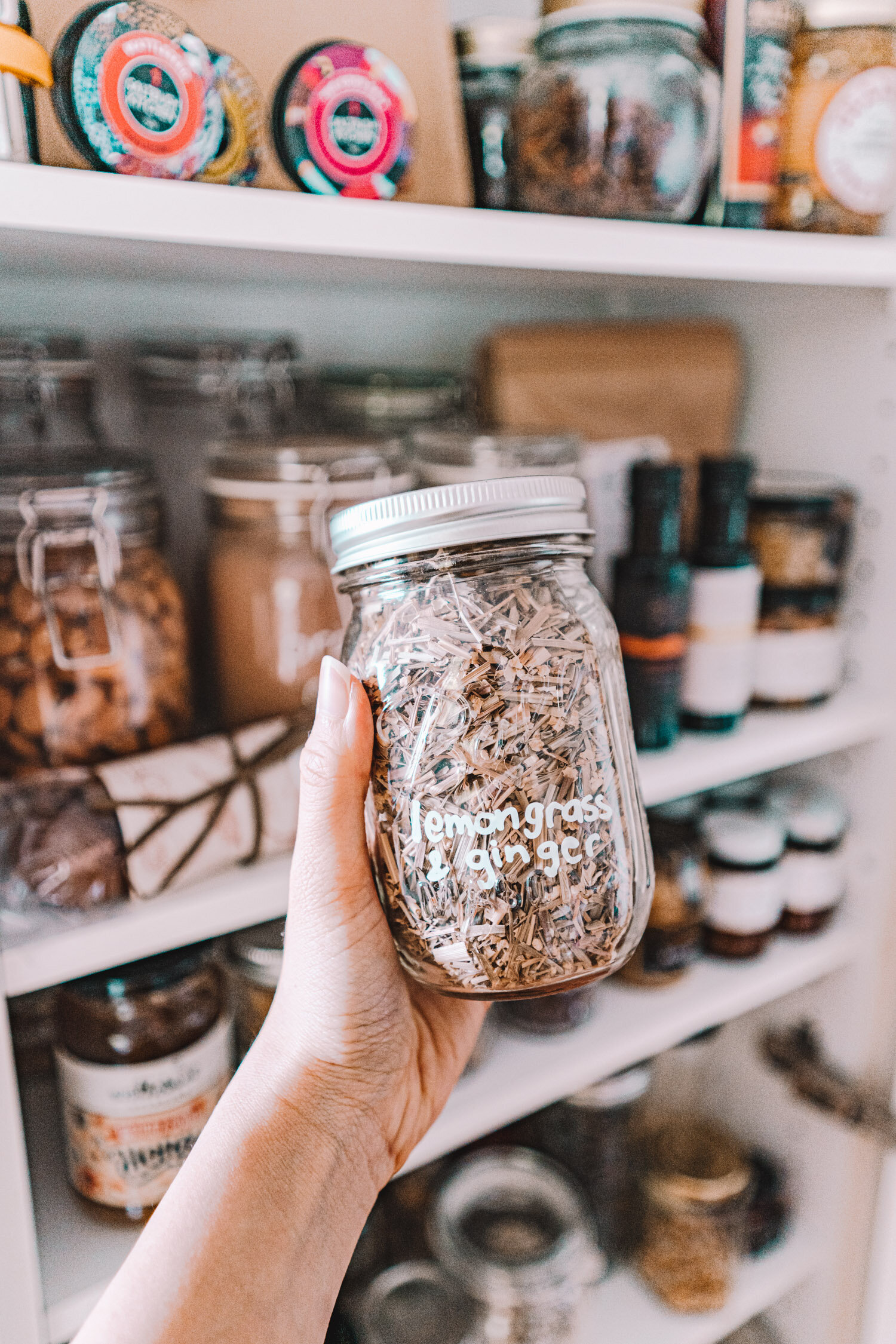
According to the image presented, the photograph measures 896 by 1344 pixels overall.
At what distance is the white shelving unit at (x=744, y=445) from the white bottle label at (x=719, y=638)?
4 cm

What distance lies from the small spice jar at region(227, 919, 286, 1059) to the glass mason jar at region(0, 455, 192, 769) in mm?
173

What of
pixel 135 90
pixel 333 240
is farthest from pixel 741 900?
pixel 135 90

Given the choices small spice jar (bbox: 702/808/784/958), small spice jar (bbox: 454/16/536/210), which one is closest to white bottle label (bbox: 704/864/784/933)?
small spice jar (bbox: 702/808/784/958)

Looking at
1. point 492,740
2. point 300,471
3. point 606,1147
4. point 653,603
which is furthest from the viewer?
point 606,1147

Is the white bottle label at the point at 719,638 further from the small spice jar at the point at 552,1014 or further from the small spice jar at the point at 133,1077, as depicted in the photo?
the small spice jar at the point at 133,1077

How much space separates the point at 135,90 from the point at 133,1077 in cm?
57

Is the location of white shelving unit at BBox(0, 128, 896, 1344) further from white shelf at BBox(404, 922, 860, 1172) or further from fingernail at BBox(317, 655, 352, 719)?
fingernail at BBox(317, 655, 352, 719)

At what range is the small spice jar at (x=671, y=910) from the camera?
0.83 meters

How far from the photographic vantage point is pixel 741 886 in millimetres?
880

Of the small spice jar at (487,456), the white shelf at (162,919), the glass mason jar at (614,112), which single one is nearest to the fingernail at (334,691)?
the white shelf at (162,919)

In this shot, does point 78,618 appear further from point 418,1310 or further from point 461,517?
point 418,1310

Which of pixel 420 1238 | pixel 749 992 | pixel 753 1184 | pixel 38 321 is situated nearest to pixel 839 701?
pixel 749 992

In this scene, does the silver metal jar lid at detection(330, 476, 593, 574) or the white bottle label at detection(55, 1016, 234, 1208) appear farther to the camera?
the white bottle label at detection(55, 1016, 234, 1208)

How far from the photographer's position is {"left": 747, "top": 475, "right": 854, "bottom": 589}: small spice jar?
0.84 m
